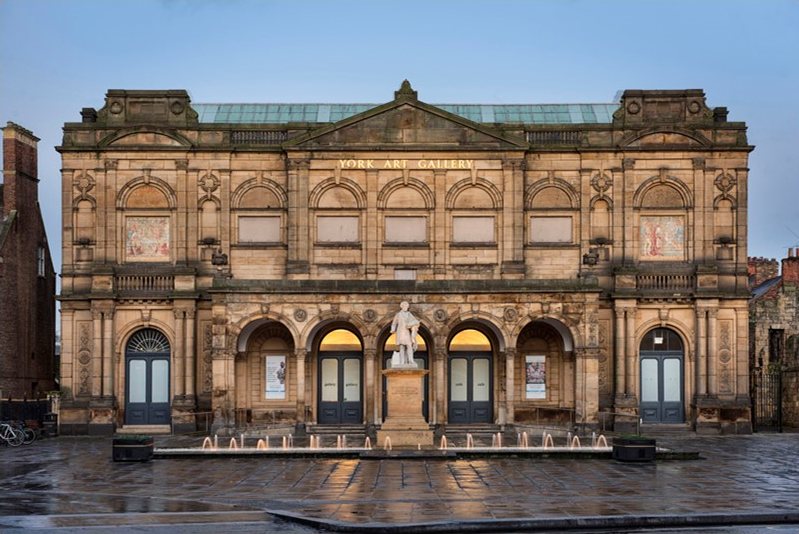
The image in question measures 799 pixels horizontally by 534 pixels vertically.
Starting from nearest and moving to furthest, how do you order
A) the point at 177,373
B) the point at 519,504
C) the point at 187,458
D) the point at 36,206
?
1. the point at 519,504
2. the point at 187,458
3. the point at 177,373
4. the point at 36,206

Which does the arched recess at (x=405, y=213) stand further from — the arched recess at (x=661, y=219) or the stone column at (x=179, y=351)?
the stone column at (x=179, y=351)

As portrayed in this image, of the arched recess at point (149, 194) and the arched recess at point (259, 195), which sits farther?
the arched recess at point (259, 195)

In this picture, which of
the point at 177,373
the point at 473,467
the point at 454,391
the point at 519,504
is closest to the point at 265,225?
the point at 177,373

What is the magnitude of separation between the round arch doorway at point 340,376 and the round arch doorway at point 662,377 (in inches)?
493

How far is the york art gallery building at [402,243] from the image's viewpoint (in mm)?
48625

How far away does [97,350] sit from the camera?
159ft

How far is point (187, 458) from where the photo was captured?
35.7 m

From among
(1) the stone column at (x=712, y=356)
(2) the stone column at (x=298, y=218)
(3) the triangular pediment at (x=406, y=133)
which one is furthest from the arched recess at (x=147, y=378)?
(1) the stone column at (x=712, y=356)

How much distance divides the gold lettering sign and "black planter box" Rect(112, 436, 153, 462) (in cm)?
1812

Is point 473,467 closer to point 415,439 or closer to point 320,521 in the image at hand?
point 415,439

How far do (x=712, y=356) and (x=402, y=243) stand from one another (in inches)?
565

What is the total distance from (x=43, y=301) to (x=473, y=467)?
2928 cm

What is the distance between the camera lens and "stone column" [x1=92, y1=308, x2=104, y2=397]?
158ft

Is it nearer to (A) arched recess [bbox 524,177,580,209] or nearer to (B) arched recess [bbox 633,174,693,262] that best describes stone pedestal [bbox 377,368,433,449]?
(A) arched recess [bbox 524,177,580,209]
